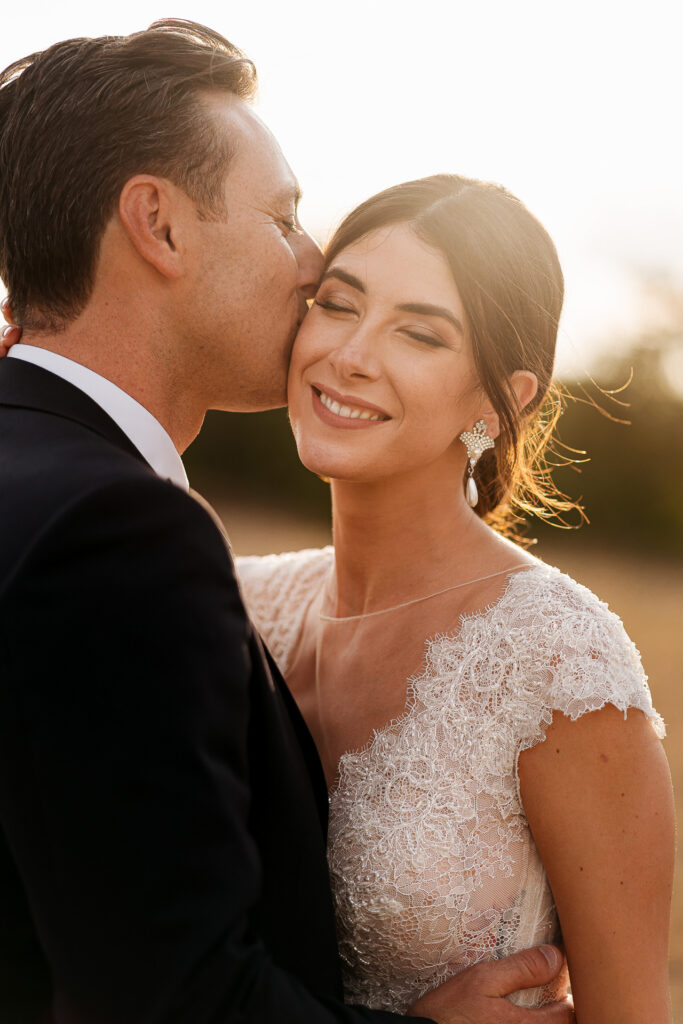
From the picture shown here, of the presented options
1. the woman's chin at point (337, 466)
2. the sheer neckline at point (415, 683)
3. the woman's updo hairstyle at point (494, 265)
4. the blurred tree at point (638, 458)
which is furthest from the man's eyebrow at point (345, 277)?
the blurred tree at point (638, 458)

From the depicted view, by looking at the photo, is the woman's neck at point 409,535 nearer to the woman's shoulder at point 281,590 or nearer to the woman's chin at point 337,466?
the woman's chin at point 337,466

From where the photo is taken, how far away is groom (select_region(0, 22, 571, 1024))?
153 centimetres

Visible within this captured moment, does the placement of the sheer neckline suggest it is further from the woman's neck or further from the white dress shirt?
the white dress shirt

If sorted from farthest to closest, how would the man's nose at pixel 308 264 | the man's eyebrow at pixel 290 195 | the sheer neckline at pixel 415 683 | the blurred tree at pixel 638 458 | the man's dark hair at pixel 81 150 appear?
the blurred tree at pixel 638 458 < the man's nose at pixel 308 264 < the sheer neckline at pixel 415 683 < the man's eyebrow at pixel 290 195 < the man's dark hair at pixel 81 150

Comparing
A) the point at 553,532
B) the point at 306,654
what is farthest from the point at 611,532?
the point at 306,654

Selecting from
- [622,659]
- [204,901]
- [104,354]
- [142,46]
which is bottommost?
[622,659]

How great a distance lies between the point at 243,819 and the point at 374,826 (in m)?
1.23

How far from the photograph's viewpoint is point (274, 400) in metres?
3.04

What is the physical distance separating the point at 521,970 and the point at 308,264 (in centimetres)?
213

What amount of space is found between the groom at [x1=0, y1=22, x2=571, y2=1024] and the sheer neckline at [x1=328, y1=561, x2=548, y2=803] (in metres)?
0.41

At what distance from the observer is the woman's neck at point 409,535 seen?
319 centimetres

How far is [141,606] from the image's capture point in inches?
61.6

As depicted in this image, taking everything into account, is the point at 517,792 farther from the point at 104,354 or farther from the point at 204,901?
the point at 104,354

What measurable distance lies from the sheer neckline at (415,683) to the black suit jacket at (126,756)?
1230 mm
